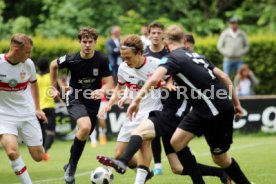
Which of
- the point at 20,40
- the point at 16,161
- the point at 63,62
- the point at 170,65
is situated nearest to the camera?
the point at 170,65

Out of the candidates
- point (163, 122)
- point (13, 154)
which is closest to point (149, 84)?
point (163, 122)

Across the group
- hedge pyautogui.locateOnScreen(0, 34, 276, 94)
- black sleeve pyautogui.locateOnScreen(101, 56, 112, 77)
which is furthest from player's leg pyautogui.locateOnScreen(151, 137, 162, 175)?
hedge pyautogui.locateOnScreen(0, 34, 276, 94)

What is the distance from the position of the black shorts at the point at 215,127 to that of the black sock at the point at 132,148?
0.63 m

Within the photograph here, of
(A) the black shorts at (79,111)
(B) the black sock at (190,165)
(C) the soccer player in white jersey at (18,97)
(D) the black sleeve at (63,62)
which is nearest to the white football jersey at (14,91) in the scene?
(C) the soccer player in white jersey at (18,97)

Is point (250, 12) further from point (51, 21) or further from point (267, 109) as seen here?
point (267, 109)

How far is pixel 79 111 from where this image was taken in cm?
1122

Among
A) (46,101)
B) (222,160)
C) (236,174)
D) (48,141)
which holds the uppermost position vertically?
(222,160)

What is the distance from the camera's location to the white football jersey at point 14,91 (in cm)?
1027

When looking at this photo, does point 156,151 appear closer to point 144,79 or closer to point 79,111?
point 79,111

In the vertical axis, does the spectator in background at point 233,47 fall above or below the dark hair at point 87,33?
below

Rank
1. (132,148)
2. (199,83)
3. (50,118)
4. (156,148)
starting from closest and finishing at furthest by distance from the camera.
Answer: (199,83), (132,148), (156,148), (50,118)

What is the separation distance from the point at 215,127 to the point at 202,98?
1.18 feet

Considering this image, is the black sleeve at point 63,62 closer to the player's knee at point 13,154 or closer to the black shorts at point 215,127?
the player's knee at point 13,154

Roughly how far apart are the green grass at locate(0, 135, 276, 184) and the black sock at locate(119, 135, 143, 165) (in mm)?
1669
